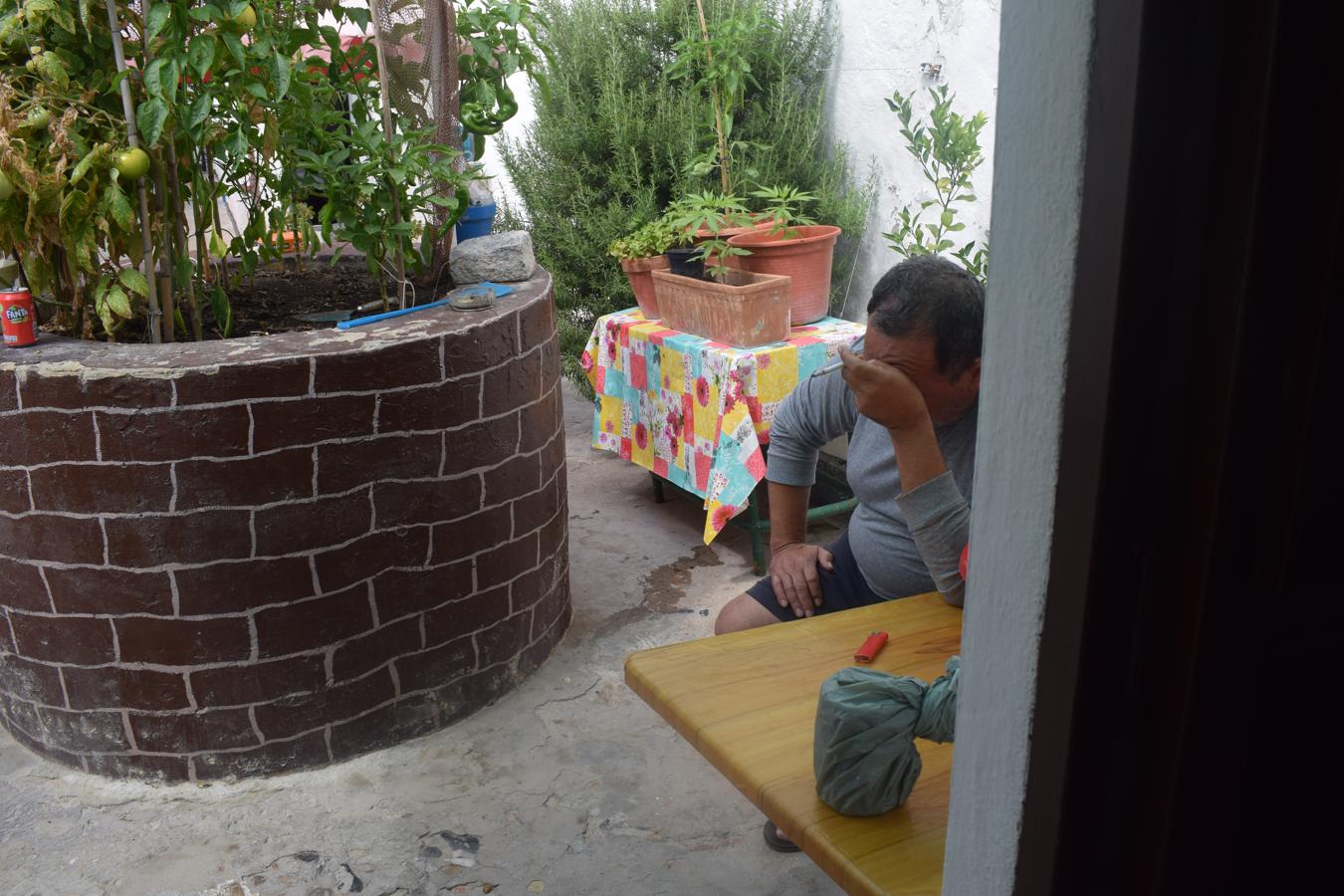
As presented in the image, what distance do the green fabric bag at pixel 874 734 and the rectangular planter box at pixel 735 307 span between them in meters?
2.53

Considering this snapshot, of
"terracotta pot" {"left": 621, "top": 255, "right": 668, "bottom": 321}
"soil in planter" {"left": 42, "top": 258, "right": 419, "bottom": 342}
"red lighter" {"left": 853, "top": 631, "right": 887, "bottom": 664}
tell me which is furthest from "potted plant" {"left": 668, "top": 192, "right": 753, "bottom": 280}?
"red lighter" {"left": 853, "top": 631, "right": 887, "bottom": 664}

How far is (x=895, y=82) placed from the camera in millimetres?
4469

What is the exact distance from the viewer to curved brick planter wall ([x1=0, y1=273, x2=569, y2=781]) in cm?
264

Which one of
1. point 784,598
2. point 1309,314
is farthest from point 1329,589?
point 784,598

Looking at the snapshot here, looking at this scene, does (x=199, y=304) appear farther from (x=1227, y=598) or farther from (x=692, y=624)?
(x=1227, y=598)

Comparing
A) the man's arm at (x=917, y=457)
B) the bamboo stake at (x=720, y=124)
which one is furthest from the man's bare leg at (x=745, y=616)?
the bamboo stake at (x=720, y=124)

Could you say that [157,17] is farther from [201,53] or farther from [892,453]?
[892,453]

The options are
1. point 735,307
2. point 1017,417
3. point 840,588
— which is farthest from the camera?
point 735,307

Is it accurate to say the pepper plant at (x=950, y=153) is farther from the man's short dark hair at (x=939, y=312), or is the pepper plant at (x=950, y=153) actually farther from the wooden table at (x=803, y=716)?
the wooden table at (x=803, y=716)

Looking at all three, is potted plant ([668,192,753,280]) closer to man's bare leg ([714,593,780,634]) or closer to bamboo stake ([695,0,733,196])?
bamboo stake ([695,0,733,196])

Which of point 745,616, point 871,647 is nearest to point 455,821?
point 745,616

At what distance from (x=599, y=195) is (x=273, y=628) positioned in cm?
295

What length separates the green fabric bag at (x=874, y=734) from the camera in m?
1.33

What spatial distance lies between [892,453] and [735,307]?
4.99ft
